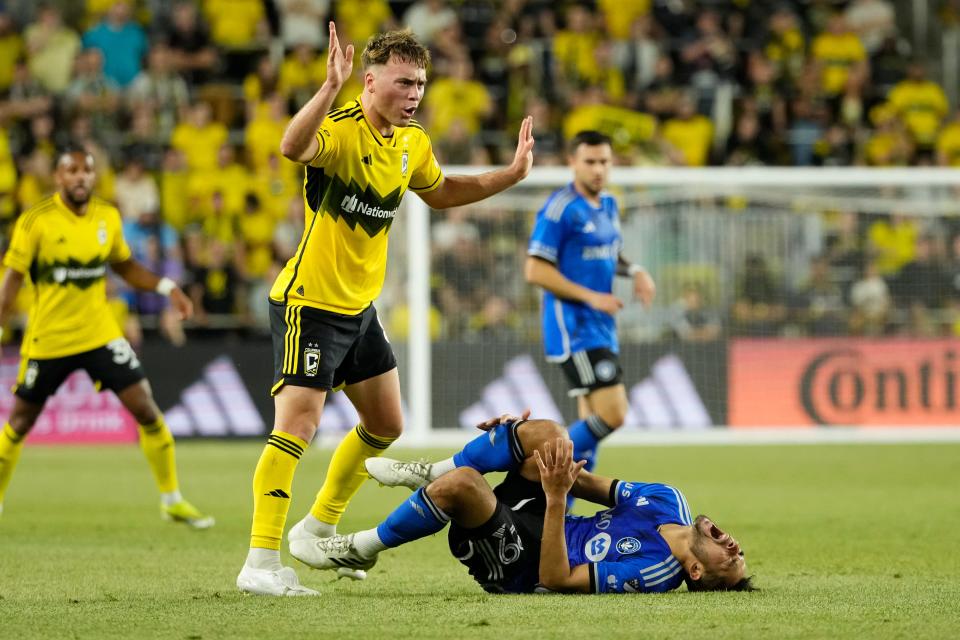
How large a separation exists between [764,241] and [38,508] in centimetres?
934

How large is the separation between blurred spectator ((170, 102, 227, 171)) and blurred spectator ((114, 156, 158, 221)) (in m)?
1.01

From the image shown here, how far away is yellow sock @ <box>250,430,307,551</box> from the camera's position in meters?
6.38

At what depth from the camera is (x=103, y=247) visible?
9727mm

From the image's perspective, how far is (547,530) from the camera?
5.94 m

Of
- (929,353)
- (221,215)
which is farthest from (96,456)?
(929,353)

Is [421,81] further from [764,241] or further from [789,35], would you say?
[789,35]

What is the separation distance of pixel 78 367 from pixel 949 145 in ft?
44.8

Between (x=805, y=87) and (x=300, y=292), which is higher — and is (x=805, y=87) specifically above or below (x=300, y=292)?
above

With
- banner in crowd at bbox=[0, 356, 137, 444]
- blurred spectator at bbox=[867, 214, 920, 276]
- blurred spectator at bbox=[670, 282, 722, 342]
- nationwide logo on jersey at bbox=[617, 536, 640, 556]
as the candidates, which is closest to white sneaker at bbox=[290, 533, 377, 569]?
nationwide logo on jersey at bbox=[617, 536, 640, 556]

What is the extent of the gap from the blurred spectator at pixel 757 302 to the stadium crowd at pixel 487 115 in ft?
0.08

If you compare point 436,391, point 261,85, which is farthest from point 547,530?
point 261,85

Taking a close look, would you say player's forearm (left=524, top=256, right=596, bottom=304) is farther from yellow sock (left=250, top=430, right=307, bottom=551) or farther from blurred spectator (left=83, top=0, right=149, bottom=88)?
blurred spectator (left=83, top=0, right=149, bottom=88)

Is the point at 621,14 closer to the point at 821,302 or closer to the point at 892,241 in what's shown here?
the point at 892,241

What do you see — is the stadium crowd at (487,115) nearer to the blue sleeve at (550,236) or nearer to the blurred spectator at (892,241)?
the blurred spectator at (892,241)
